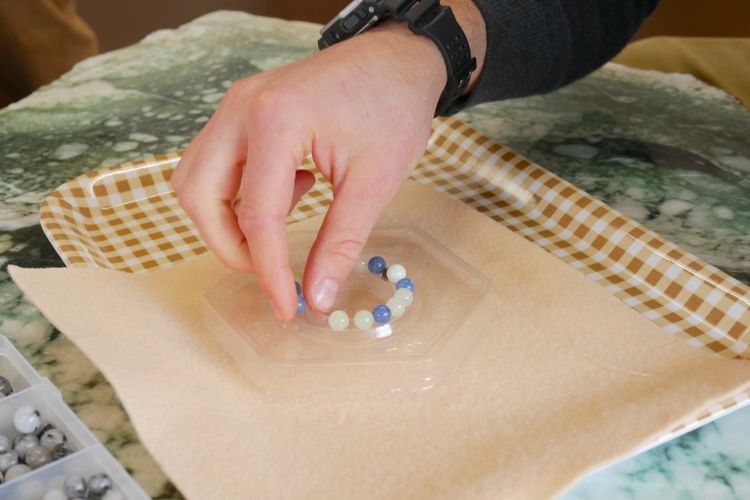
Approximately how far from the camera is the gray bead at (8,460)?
66 centimetres

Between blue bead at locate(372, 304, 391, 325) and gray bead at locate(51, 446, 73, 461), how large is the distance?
0.27 meters

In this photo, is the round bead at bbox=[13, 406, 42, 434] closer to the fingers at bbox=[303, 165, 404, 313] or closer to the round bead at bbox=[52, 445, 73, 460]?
the round bead at bbox=[52, 445, 73, 460]

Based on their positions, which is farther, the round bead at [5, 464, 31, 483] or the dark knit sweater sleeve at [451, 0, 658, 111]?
the dark knit sweater sleeve at [451, 0, 658, 111]

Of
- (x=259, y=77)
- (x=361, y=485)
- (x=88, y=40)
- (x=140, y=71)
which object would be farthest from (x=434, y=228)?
(x=88, y=40)

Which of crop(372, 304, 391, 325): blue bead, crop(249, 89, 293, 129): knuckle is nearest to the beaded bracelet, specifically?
crop(372, 304, 391, 325): blue bead

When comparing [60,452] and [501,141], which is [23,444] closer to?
[60,452]

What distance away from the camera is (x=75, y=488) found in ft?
2.05

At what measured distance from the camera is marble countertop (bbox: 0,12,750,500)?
27.4 inches

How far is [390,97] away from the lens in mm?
792

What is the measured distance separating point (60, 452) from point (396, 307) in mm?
298

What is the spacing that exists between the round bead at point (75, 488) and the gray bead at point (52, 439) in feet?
0.16

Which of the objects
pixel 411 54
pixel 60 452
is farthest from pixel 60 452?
pixel 411 54

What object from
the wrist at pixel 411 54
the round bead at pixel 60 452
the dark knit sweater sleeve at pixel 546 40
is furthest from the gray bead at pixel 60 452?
the dark knit sweater sleeve at pixel 546 40

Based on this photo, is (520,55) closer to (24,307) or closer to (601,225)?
(601,225)
